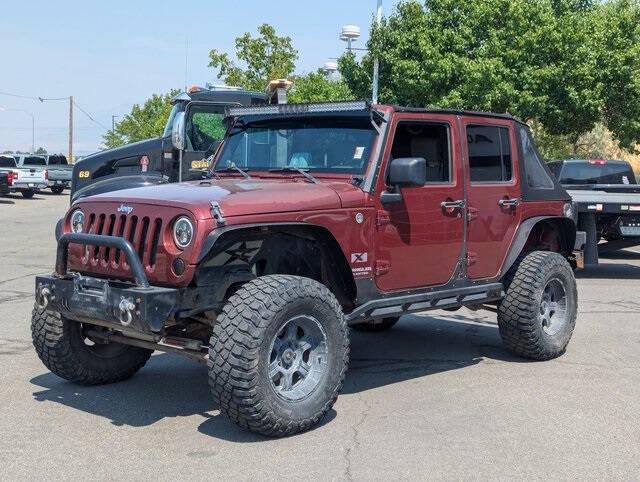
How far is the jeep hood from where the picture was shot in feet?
17.1

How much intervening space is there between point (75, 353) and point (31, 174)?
3212 cm

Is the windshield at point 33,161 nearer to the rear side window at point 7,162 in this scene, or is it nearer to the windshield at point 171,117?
the rear side window at point 7,162

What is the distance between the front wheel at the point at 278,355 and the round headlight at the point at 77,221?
1274mm

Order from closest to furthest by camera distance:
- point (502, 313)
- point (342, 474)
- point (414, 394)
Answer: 1. point (342, 474)
2. point (414, 394)
3. point (502, 313)

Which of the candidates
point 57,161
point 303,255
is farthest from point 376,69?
point 57,161

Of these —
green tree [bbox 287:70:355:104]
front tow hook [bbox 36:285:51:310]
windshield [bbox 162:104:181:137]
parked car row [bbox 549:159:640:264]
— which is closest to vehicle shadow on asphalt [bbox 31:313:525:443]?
front tow hook [bbox 36:285:51:310]

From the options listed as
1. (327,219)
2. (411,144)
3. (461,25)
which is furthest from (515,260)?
(461,25)

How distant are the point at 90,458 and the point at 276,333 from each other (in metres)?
1.25

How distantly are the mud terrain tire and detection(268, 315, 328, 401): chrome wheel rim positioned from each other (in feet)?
5.14

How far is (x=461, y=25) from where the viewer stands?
26.2m

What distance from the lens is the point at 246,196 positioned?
5.37 metres

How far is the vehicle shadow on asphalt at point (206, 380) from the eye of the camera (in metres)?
5.73

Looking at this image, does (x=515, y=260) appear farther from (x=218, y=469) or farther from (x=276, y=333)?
(x=218, y=469)

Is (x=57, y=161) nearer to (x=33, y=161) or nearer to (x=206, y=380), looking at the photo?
(x=33, y=161)
